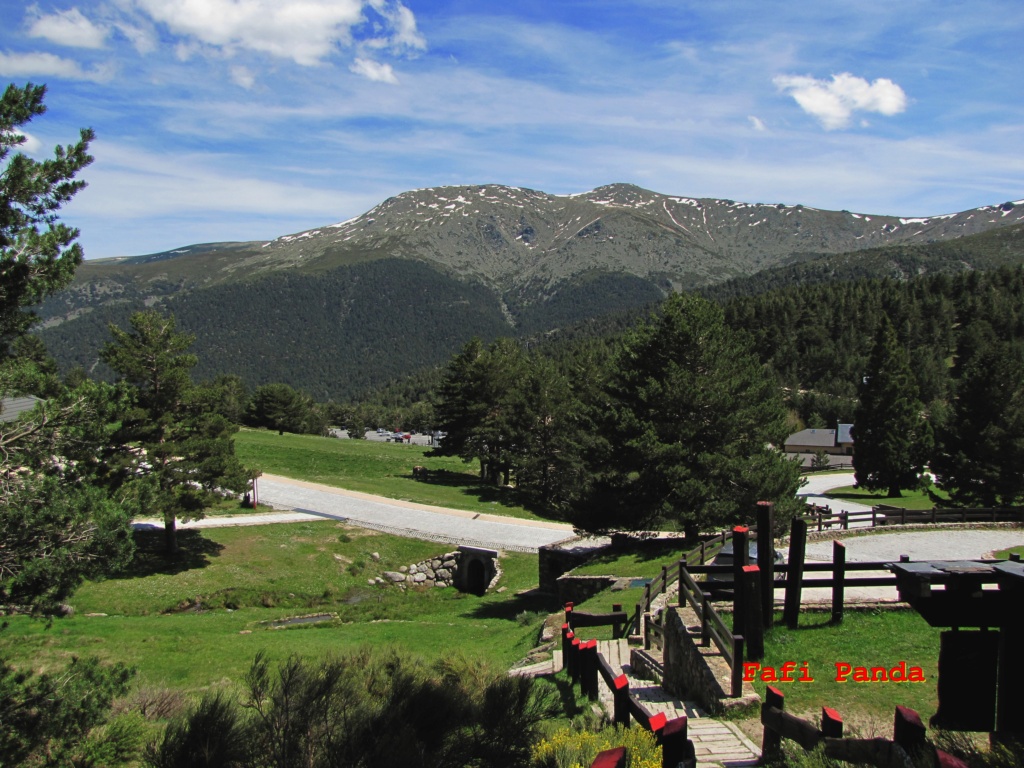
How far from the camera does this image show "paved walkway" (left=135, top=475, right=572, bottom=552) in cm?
3872

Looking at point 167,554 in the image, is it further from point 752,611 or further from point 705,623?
point 752,611

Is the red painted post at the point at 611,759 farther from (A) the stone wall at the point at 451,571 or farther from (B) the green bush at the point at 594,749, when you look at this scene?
(A) the stone wall at the point at 451,571

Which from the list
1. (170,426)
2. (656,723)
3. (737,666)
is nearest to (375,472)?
(170,426)

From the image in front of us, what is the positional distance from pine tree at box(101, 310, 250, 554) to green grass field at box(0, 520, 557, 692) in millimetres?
3092

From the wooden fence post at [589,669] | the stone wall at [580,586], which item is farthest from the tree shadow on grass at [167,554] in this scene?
the wooden fence post at [589,669]

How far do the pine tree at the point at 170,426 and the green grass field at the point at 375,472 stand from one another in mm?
20754

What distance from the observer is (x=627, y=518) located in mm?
28172

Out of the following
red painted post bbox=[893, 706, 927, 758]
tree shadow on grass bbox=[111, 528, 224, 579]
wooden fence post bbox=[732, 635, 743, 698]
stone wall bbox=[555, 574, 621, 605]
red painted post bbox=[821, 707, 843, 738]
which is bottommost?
tree shadow on grass bbox=[111, 528, 224, 579]

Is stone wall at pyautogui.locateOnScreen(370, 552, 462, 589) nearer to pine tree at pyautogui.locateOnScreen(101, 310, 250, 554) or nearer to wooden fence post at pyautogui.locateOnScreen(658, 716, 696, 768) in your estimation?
pine tree at pyautogui.locateOnScreen(101, 310, 250, 554)

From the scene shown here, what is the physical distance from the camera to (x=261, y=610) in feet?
92.7

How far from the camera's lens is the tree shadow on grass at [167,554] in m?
30.3

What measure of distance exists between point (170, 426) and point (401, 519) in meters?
16.6

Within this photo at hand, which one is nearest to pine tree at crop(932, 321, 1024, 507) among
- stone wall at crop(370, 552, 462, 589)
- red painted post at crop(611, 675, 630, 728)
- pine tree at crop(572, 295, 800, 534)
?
pine tree at crop(572, 295, 800, 534)

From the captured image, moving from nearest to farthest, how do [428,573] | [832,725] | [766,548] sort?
[832,725], [766,548], [428,573]
